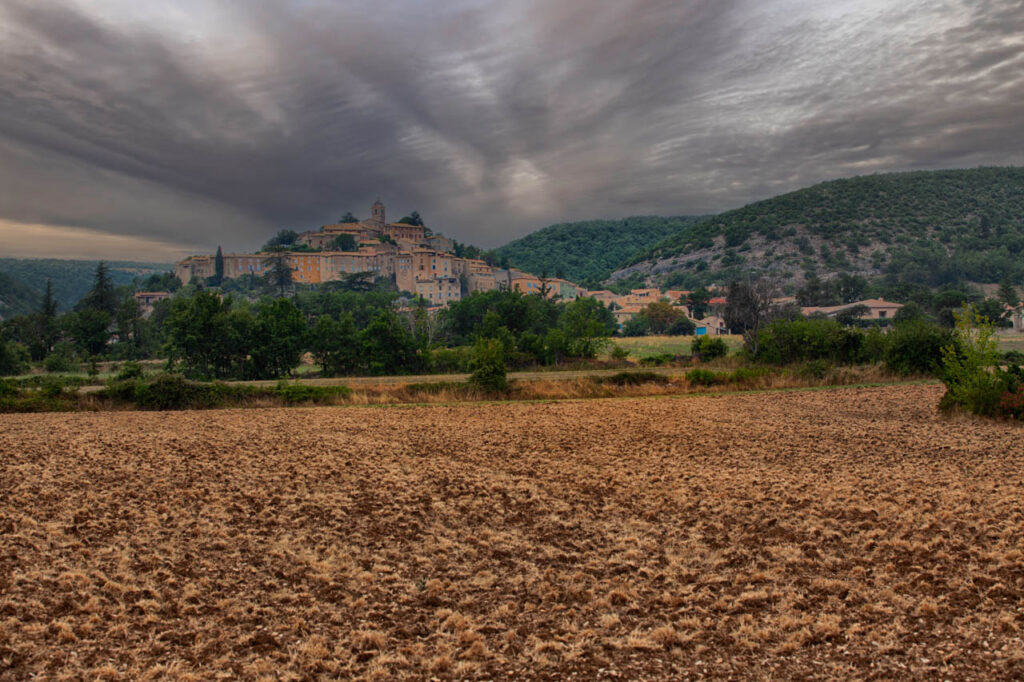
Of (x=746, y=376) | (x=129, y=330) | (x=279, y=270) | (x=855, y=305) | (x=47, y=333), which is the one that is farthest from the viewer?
(x=279, y=270)

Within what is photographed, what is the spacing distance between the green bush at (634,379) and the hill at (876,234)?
114 m

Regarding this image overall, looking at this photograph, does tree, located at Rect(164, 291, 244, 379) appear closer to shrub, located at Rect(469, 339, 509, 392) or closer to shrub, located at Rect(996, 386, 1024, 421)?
shrub, located at Rect(469, 339, 509, 392)

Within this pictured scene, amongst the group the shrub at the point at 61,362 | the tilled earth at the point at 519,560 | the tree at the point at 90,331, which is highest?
the tree at the point at 90,331

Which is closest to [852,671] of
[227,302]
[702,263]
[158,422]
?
[158,422]

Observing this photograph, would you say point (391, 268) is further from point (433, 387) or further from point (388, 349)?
point (433, 387)

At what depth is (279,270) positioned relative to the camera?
136000mm

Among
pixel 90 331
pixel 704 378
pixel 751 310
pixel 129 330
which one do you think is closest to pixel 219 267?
pixel 129 330

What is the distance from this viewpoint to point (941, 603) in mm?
6398

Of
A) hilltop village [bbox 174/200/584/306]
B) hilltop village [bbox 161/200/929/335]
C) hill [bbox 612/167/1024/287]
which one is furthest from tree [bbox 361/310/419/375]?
hill [bbox 612/167/1024/287]

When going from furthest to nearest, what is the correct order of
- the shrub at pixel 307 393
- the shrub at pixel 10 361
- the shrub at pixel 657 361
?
the shrub at pixel 10 361 < the shrub at pixel 657 361 < the shrub at pixel 307 393

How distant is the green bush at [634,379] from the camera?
92.5 feet

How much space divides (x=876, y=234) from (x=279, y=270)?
136961mm

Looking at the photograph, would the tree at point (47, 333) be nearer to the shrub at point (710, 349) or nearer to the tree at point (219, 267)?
the shrub at point (710, 349)

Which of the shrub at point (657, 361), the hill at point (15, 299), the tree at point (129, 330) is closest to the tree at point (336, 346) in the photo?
the shrub at point (657, 361)
